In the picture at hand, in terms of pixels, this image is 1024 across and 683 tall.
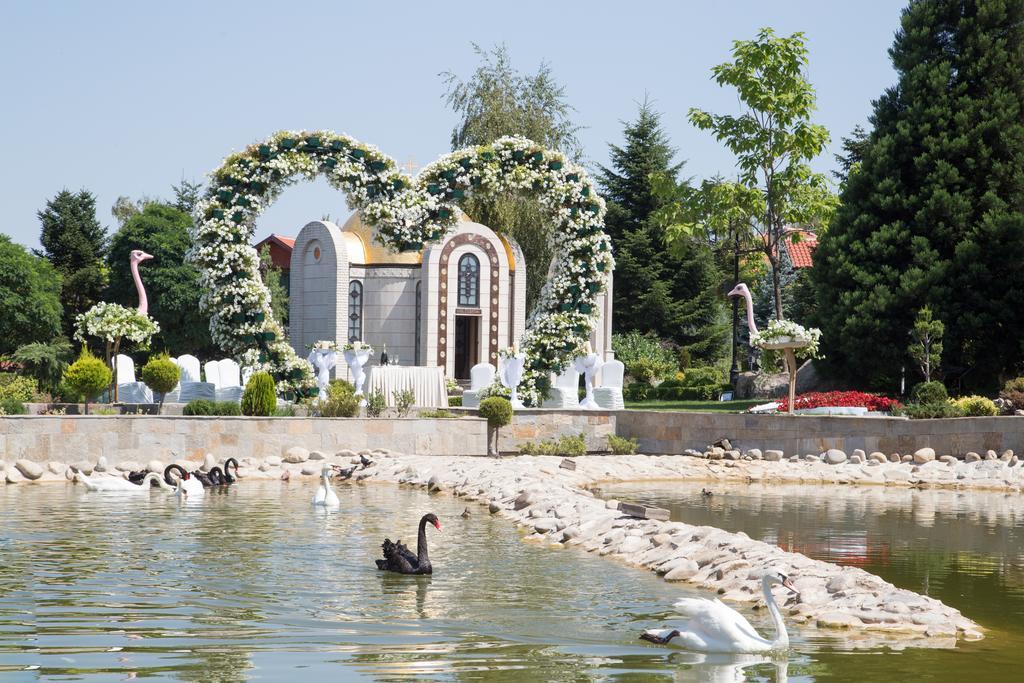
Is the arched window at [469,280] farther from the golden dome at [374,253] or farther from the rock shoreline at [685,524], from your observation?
the rock shoreline at [685,524]

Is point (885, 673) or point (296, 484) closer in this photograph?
point (885, 673)

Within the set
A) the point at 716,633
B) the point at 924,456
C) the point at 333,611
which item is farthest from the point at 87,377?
the point at 716,633

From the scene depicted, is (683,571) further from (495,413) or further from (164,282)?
(164,282)

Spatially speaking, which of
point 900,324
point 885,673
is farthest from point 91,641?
point 900,324

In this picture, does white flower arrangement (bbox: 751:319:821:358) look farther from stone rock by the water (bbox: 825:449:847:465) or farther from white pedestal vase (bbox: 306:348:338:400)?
white pedestal vase (bbox: 306:348:338:400)

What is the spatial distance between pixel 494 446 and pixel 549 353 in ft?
10.3

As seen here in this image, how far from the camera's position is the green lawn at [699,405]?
30.5 m

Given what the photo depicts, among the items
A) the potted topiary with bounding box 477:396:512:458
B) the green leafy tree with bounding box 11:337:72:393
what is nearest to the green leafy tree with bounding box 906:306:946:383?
the potted topiary with bounding box 477:396:512:458

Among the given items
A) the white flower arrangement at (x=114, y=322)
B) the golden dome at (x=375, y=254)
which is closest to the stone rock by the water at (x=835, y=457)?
the white flower arrangement at (x=114, y=322)

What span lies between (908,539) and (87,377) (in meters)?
14.4

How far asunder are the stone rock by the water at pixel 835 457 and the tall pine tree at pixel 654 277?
Answer: 2503 centimetres

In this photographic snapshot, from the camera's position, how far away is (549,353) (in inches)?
1029

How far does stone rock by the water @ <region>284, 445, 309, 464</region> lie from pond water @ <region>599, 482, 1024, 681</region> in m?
5.11

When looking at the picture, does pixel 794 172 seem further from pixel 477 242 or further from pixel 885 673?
pixel 885 673
